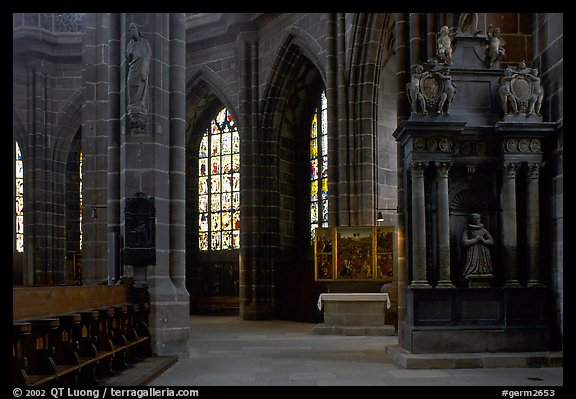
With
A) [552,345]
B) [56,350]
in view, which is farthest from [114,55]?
[552,345]

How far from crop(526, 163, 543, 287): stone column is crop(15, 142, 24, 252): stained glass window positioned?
23.0 metres

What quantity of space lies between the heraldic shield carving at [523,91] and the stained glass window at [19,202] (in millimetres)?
22841

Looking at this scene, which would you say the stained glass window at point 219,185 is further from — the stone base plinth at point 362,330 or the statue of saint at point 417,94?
the statue of saint at point 417,94

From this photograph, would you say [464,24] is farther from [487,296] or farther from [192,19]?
[192,19]

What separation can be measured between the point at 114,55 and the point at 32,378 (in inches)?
289

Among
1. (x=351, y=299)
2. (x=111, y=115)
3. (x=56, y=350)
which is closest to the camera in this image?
(x=56, y=350)

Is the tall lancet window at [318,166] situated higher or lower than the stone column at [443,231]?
higher

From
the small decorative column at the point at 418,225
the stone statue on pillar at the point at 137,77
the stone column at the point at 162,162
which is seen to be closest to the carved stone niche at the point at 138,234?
the stone column at the point at 162,162

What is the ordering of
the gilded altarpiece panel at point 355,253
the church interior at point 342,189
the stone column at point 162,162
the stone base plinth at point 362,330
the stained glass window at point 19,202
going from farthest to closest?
the stained glass window at point 19,202, the gilded altarpiece panel at point 355,253, the stone base plinth at point 362,330, the stone column at point 162,162, the church interior at point 342,189

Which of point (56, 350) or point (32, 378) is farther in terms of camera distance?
point (56, 350)

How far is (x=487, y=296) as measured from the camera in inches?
450

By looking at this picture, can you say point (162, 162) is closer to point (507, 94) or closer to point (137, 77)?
point (137, 77)

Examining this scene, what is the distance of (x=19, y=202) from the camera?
30375 mm

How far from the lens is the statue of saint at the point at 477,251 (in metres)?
11.4
